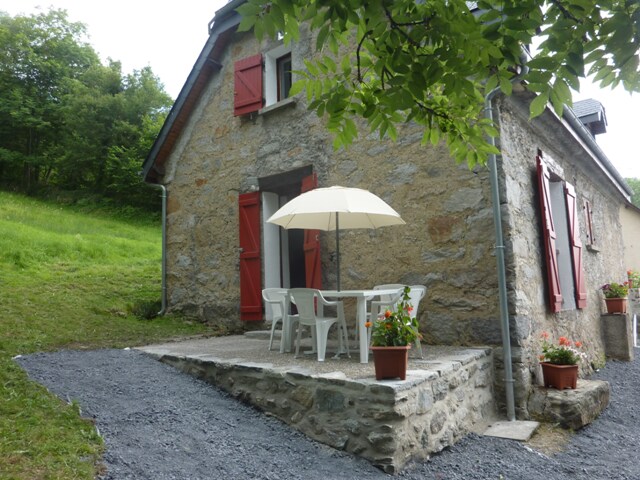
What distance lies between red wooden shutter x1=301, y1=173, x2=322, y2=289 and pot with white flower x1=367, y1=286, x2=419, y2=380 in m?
2.43

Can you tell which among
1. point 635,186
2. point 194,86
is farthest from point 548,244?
point 635,186

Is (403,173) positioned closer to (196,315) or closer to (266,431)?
(266,431)

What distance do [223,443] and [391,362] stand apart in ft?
4.15

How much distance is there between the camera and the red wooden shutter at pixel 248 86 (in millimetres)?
7109

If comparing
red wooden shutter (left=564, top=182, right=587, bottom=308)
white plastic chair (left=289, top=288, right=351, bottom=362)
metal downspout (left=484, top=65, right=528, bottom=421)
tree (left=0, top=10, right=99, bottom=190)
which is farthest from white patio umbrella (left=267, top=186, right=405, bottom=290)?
tree (left=0, top=10, right=99, bottom=190)

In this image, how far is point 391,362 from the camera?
10.9ft

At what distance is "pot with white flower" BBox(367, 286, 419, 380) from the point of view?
10.9ft

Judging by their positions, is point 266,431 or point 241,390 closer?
point 266,431

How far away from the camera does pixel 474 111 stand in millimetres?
2795

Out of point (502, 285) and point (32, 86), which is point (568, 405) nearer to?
point (502, 285)

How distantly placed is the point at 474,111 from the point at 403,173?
2.67 m

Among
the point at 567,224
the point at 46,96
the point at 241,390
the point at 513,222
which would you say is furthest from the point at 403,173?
the point at 46,96

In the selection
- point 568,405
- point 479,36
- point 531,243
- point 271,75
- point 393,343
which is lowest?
point 568,405

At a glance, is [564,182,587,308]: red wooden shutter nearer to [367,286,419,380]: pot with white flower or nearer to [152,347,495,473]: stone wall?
[152,347,495,473]: stone wall
